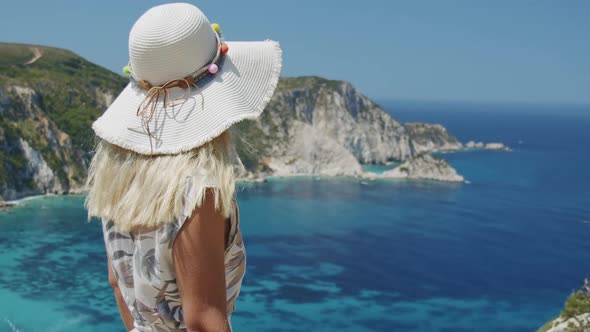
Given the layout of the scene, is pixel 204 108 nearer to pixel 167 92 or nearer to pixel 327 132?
pixel 167 92

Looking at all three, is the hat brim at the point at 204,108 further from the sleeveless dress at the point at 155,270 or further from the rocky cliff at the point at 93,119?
the rocky cliff at the point at 93,119

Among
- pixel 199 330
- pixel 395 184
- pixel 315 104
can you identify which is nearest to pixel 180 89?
pixel 199 330

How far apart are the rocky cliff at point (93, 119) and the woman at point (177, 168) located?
84.7 ft

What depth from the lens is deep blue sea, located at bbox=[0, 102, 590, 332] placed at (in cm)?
2822

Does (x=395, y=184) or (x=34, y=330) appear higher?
(x=395, y=184)

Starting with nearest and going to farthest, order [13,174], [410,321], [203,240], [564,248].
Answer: [203,240], [410,321], [564,248], [13,174]

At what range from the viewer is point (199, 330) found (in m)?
1.66

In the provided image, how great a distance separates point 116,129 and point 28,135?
57270 mm

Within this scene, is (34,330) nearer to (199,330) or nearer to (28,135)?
(199,330)

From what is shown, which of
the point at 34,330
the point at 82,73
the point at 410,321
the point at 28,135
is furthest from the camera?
the point at 82,73

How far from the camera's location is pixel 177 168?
1659 mm

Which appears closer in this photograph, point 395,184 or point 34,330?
point 34,330

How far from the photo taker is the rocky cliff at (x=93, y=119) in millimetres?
53156

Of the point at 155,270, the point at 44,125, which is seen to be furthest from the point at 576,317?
the point at 44,125
